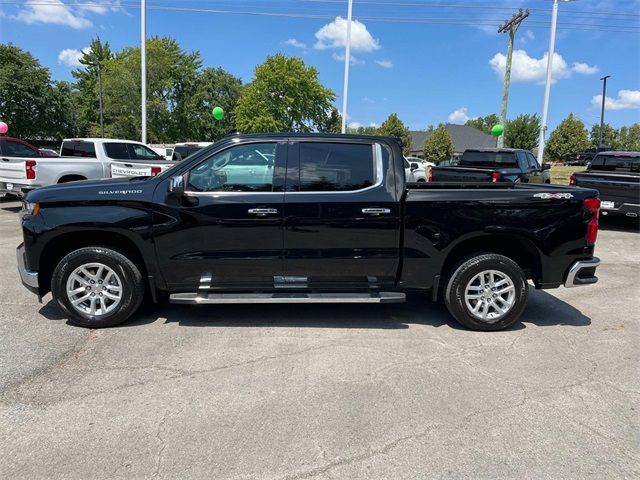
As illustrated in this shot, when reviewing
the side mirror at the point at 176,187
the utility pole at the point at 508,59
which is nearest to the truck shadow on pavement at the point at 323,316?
the side mirror at the point at 176,187

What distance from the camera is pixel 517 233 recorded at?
4652 mm

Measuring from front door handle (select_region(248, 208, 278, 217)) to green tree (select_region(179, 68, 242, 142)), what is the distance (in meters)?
53.9

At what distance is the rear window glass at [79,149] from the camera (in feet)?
41.5

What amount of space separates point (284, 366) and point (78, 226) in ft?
7.92

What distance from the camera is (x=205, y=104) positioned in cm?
6294

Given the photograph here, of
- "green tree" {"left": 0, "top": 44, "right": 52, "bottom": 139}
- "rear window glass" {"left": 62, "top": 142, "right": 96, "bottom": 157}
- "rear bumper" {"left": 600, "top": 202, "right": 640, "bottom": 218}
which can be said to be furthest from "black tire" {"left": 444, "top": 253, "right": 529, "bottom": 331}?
"green tree" {"left": 0, "top": 44, "right": 52, "bottom": 139}

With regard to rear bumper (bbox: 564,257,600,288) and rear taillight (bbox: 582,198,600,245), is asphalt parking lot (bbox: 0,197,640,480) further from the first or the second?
rear taillight (bbox: 582,198,600,245)

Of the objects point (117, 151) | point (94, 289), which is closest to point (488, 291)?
point (94, 289)

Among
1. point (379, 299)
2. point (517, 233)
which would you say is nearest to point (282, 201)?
point (379, 299)

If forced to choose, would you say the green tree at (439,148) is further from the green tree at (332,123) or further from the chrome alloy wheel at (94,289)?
the chrome alloy wheel at (94,289)

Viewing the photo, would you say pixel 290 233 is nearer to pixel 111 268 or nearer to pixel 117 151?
pixel 111 268

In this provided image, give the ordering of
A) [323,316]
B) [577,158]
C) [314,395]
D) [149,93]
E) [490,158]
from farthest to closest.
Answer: [149,93], [577,158], [490,158], [323,316], [314,395]

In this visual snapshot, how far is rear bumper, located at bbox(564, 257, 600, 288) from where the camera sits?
471cm

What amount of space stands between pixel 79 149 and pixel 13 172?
2147mm
